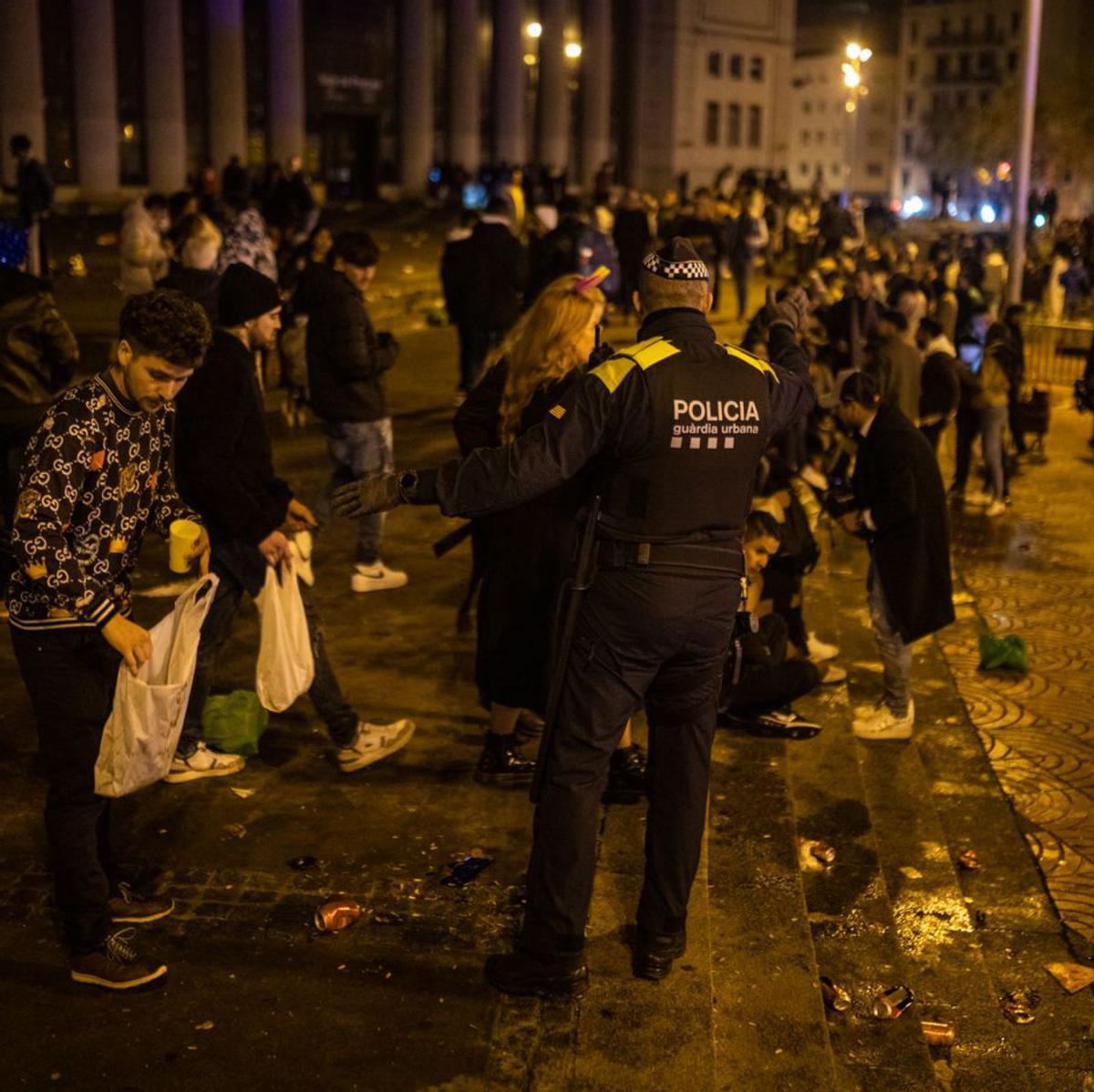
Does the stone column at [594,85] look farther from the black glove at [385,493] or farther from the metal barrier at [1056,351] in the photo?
the black glove at [385,493]

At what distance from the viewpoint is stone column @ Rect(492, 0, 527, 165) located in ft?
173

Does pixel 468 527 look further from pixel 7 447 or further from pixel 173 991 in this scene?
pixel 7 447

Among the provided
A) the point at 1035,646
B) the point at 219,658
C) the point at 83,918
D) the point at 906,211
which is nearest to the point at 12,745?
the point at 219,658

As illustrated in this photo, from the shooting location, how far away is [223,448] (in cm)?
543

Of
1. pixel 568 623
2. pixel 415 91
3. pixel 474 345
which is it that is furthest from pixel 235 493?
pixel 415 91

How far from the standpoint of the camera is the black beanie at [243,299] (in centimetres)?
558

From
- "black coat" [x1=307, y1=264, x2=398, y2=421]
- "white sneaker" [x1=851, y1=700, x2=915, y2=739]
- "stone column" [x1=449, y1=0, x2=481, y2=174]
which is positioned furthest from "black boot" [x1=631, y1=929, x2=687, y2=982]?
"stone column" [x1=449, y1=0, x2=481, y2=174]

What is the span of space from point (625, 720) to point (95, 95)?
38.0 metres

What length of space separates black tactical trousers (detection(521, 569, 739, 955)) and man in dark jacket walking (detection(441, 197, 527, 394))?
9540mm

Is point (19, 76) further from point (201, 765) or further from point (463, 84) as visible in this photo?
point (201, 765)

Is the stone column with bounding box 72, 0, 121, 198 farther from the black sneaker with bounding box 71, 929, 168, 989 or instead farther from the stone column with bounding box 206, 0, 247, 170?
the black sneaker with bounding box 71, 929, 168, 989

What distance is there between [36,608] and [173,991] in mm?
1136

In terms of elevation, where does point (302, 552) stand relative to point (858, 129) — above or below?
below

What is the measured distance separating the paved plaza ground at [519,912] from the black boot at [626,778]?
3.1 inches
